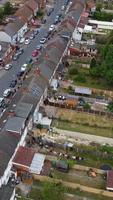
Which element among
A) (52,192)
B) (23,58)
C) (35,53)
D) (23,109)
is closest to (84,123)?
(23,109)

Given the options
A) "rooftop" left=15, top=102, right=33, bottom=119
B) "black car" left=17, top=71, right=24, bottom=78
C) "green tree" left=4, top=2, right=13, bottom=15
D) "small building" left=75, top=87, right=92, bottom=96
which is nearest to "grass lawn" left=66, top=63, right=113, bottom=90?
"small building" left=75, top=87, right=92, bottom=96

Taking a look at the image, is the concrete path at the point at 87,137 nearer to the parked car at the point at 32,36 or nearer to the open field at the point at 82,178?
the open field at the point at 82,178

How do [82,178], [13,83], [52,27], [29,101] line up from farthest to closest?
1. [52,27]
2. [13,83]
3. [29,101]
4. [82,178]

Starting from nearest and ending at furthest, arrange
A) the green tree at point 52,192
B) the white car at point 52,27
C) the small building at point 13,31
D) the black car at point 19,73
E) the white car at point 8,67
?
1. the green tree at point 52,192
2. the black car at point 19,73
3. the white car at point 8,67
4. the small building at point 13,31
5. the white car at point 52,27

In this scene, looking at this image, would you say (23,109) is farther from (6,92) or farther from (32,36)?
(32,36)

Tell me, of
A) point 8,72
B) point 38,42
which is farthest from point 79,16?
point 8,72

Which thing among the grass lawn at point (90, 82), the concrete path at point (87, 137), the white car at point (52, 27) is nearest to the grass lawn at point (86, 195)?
the concrete path at point (87, 137)

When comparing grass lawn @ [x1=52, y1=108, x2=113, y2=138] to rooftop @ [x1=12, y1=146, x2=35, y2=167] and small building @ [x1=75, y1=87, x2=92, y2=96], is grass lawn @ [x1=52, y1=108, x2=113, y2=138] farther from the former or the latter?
rooftop @ [x1=12, y1=146, x2=35, y2=167]
